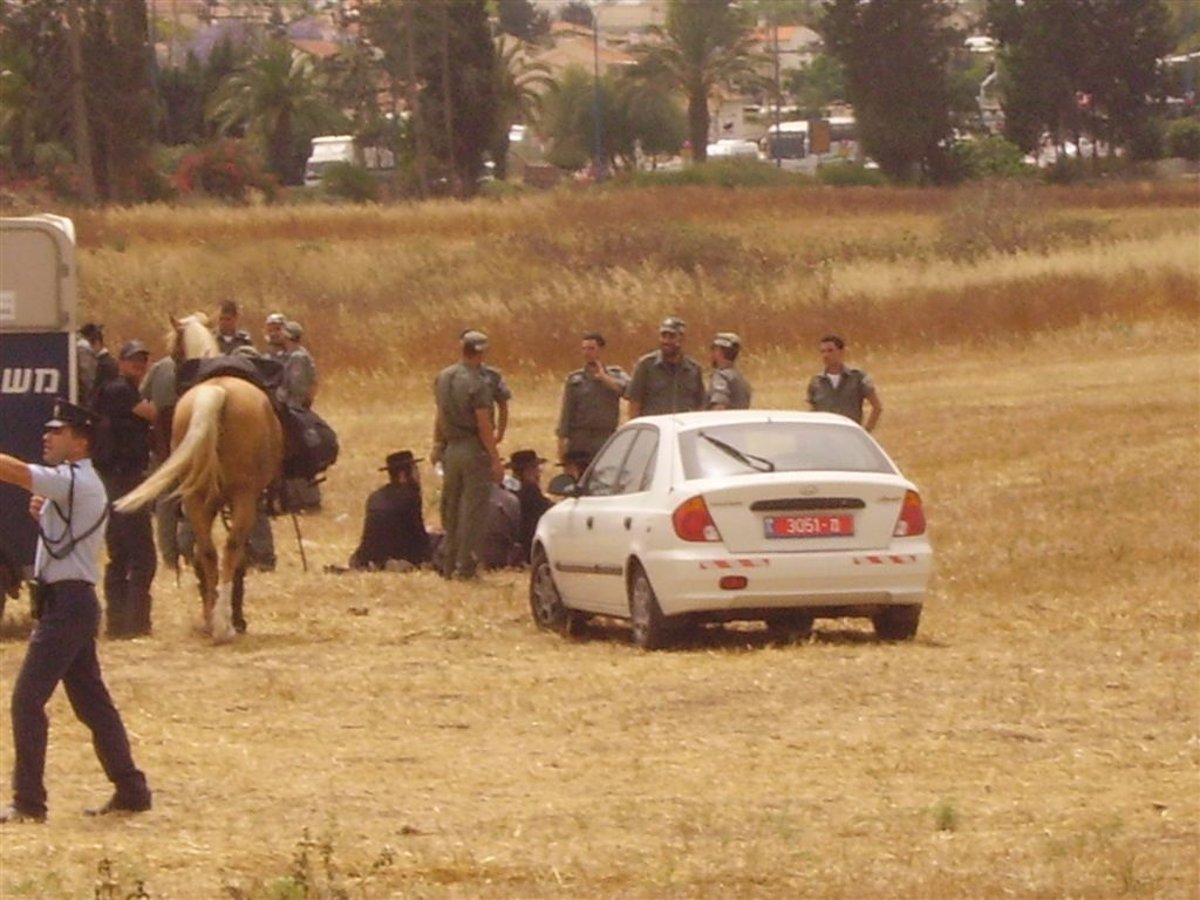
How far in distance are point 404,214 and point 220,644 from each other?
51.2 meters

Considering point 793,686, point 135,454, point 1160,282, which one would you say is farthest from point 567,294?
point 793,686

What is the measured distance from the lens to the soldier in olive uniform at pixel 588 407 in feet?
65.3

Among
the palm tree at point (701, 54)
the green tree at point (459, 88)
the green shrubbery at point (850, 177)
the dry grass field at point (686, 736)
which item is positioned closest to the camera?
the dry grass field at point (686, 736)

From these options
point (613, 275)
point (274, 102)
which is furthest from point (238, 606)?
point (274, 102)

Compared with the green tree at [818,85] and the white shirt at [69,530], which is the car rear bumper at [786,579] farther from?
the green tree at [818,85]

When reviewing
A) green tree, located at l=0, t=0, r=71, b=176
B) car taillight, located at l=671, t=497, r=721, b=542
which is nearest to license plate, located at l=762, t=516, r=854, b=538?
car taillight, located at l=671, t=497, r=721, b=542

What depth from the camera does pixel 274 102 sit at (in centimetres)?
10106

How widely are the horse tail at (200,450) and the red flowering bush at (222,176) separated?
68.8 metres


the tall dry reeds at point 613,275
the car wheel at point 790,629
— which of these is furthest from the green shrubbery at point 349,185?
the car wheel at point 790,629

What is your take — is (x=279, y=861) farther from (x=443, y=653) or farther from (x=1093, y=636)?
(x=1093, y=636)

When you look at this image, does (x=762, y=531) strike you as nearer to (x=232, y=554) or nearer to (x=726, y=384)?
(x=232, y=554)

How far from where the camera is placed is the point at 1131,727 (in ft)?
40.8

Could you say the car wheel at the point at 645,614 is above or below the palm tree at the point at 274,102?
below

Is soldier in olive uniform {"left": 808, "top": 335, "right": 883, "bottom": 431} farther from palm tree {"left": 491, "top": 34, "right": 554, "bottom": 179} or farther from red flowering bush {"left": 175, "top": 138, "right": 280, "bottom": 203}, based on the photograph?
palm tree {"left": 491, "top": 34, "right": 554, "bottom": 179}
